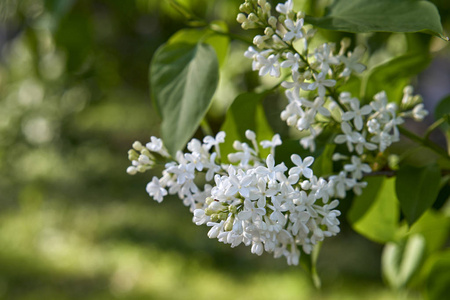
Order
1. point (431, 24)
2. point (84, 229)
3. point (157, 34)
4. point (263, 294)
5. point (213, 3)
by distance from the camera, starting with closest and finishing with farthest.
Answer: point (431, 24), point (213, 3), point (157, 34), point (263, 294), point (84, 229)

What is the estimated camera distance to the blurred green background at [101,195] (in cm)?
147

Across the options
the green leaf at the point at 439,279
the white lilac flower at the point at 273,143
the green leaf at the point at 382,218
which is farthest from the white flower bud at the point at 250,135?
the green leaf at the point at 439,279

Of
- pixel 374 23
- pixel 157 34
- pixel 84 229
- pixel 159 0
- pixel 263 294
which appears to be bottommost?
pixel 84 229

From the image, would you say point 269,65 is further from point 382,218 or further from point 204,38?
point 382,218

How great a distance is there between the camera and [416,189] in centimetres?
53

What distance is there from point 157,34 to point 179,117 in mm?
1776

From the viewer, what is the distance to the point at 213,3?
1013 millimetres

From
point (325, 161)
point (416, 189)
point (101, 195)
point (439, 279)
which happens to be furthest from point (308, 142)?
point (101, 195)

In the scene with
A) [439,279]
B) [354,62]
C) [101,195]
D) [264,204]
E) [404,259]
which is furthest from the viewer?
[101,195]

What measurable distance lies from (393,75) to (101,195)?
3.34 meters

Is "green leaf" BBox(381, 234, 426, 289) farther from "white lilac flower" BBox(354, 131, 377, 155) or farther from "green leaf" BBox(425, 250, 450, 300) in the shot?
"white lilac flower" BBox(354, 131, 377, 155)

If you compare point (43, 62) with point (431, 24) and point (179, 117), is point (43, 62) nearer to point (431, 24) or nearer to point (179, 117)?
point (179, 117)

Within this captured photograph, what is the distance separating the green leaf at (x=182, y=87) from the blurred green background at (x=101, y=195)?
0.45 metres

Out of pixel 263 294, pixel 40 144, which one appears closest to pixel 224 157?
pixel 263 294
